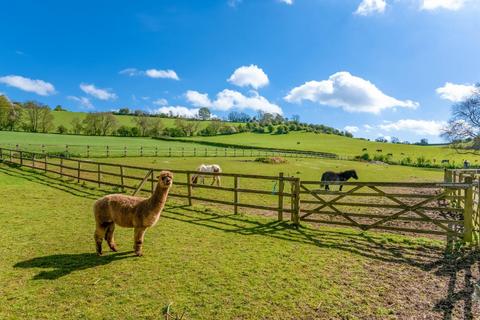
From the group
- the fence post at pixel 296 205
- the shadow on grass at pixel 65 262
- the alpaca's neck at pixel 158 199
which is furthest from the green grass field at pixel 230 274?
the alpaca's neck at pixel 158 199

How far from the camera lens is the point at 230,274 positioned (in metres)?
5.24

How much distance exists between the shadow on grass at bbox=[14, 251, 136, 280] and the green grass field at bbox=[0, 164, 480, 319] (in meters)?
0.02

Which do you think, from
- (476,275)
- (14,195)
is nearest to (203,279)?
(476,275)

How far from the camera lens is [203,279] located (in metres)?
5.04

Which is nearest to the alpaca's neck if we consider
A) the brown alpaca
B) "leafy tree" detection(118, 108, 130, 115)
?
the brown alpaca

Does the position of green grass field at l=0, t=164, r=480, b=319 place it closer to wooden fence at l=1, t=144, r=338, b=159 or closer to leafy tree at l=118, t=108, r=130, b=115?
wooden fence at l=1, t=144, r=338, b=159

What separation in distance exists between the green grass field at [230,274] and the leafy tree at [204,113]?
126250 millimetres

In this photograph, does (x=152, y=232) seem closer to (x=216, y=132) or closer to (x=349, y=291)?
(x=349, y=291)

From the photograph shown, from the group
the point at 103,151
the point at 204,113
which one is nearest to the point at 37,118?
the point at 103,151

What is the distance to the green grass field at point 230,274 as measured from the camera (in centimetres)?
416

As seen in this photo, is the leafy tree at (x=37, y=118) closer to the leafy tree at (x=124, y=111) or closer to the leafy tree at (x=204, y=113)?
the leafy tree at (x=124, y=111)

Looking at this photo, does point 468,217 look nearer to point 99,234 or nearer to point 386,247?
point 386,247

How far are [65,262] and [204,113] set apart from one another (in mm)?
130352

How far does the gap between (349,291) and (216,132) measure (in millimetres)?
100583
